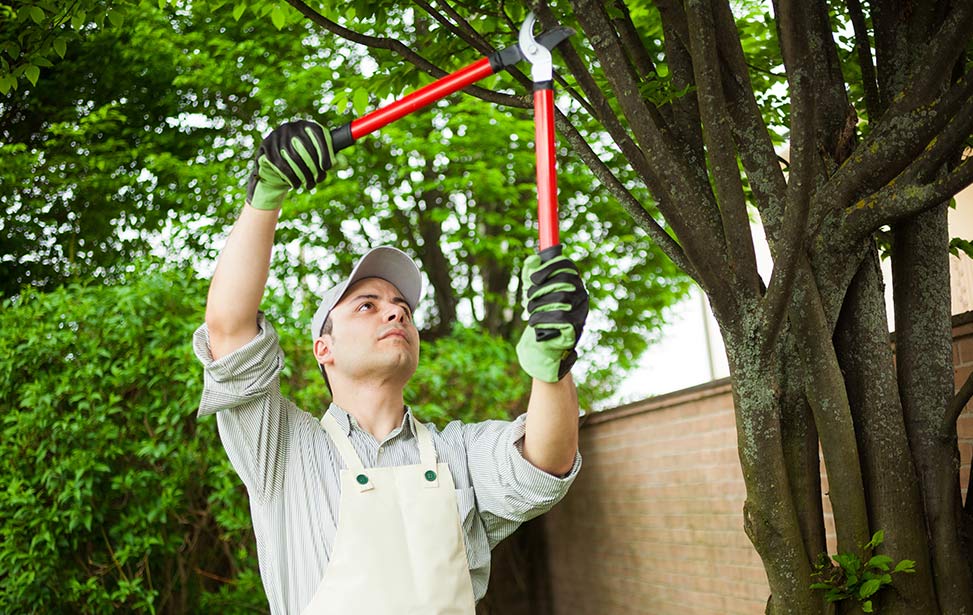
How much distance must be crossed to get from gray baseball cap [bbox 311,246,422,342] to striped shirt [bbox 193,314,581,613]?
0.30 metres

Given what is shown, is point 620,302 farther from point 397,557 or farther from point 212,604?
point 397,557

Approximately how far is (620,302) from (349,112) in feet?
11.6

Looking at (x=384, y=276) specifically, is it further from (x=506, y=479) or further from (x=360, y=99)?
(x=360, y=99)


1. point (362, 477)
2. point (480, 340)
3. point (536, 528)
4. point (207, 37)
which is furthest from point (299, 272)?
point (362, 477)

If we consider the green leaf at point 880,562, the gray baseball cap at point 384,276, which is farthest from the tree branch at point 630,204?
the green leaf at point 880,562

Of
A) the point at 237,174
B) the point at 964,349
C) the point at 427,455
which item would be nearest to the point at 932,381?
the point at 964,349

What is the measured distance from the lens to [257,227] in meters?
1.88

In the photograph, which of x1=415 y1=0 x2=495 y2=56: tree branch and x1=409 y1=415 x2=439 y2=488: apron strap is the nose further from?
x1=415 y1=0 x2=495 y2=56: tree branch

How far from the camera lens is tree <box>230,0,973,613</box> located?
2191 millimetres

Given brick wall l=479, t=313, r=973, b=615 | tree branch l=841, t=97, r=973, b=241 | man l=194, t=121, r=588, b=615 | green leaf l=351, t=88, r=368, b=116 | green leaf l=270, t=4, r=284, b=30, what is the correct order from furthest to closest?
brick wall l=479, t=313, r=973, b=615, green leaf l=351, t=88, r=368, b=116, green leaf l=270, t=4, r=284, b=30, tree branch l=841, t=97, r=973, b=241, man l=194, t=121, r=588, b=615

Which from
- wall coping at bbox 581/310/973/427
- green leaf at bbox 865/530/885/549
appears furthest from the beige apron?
wall coping at bbox 581/310/973/427

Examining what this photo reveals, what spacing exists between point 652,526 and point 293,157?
3.80 m

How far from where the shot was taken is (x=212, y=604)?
18.0ft

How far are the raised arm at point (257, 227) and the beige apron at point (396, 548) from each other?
40 centimetres
